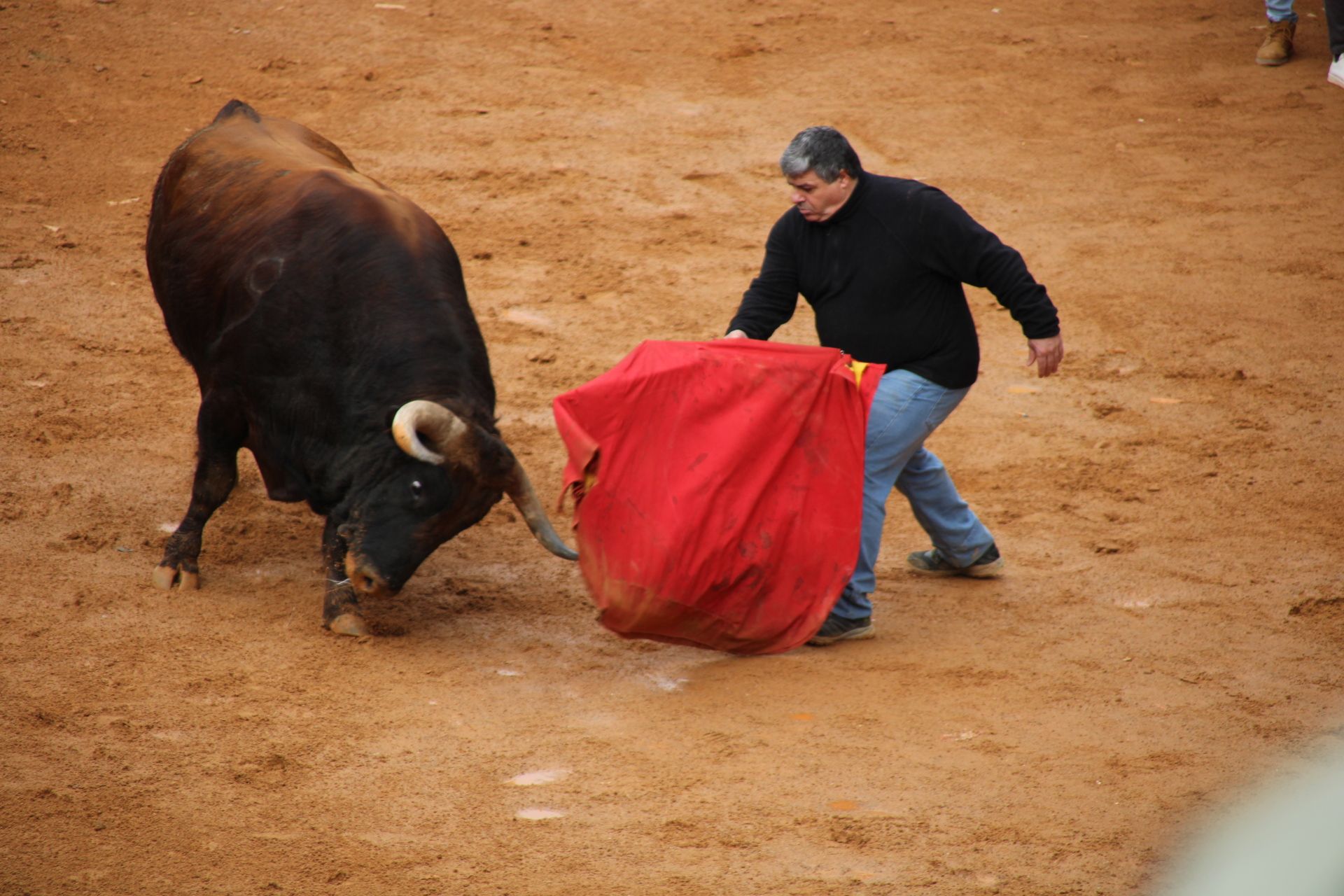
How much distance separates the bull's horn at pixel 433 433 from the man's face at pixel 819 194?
1.54m

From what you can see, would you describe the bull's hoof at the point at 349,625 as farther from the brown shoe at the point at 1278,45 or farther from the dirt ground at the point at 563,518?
the brown shoe at the point at 1278,45

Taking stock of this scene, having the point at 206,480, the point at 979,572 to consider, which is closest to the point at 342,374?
the point at 206,480

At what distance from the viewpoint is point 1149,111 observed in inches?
481

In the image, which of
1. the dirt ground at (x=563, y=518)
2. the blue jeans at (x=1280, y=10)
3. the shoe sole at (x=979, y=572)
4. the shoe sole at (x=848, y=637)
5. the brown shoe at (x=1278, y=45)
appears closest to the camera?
the dirt ground at (x=563, y=518)

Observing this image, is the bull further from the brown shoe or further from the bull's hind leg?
the brown shoe

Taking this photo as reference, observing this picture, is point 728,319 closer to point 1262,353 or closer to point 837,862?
point 1262,353

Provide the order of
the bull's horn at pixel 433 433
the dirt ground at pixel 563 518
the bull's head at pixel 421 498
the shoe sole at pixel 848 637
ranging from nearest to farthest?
the dirt ground at pixel 563 518
the bull's horn at pixel 433 433
the bull's head at pixel 421 498
the shoe sole at pixel 848 637

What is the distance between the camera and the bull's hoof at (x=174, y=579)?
5680 millimetres

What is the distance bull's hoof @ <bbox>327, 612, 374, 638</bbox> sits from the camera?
17.7ft

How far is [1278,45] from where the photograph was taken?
12.7 meters

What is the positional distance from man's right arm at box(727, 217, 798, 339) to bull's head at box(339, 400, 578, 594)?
113 cm

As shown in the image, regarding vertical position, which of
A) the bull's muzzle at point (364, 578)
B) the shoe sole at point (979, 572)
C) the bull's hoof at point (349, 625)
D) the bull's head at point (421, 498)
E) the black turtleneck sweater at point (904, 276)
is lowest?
the shoe sole at point (979, 572)

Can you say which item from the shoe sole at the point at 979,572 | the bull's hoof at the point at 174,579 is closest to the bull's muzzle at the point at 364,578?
the bull's hoof at the point at 174,579

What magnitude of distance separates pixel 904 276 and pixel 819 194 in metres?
0.46
